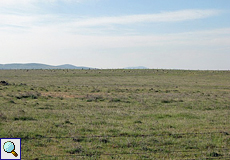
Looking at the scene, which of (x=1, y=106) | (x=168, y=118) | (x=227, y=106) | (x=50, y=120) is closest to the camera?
(x=50, y=120)

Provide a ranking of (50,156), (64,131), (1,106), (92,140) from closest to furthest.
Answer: (50,156)
(92,140)
(64,131)
(1,106)

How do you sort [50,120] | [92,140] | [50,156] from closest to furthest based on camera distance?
[50,156] < [92,140] < [50,120]

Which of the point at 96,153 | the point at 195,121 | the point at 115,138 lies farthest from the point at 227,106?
the point at 96,153

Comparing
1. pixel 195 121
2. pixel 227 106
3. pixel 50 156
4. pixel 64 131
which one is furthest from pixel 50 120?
pixel 227 106

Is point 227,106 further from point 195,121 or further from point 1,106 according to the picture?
point 1,106

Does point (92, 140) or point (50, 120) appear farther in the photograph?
point (50, 120)

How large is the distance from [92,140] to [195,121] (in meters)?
7.41

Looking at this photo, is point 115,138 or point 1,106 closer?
point 115,138

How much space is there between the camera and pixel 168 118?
1867 centimetres

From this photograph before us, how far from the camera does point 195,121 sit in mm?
17719

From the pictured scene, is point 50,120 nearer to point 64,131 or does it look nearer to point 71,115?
point 71,115

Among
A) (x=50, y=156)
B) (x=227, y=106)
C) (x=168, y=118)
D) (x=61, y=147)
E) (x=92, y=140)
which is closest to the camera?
(x=50, y=156)

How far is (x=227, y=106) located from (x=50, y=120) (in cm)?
1467

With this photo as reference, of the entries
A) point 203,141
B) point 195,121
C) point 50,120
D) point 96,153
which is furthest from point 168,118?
point 96,153
